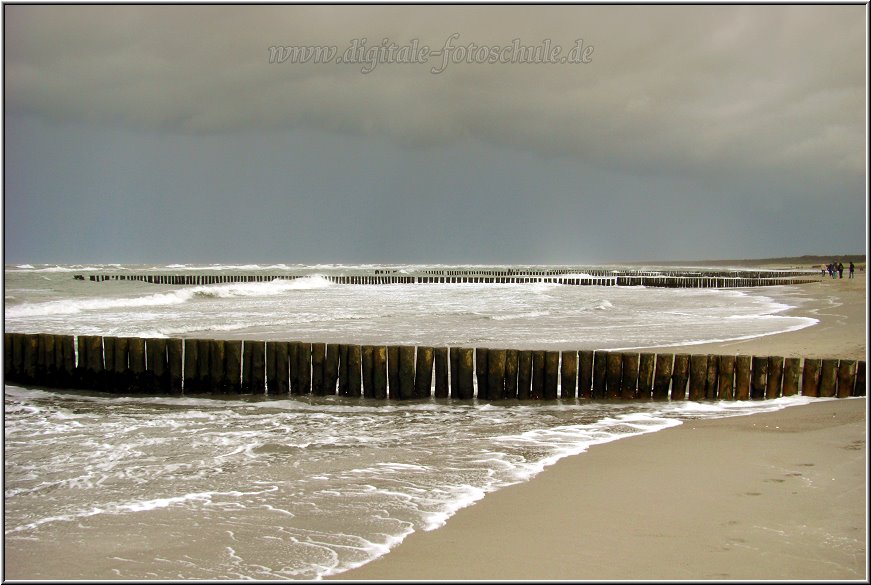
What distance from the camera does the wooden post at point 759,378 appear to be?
29.8ft

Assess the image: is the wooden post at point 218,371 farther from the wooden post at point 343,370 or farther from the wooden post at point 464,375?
the wooden post at point 464,375

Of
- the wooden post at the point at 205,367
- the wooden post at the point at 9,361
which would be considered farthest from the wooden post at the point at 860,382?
the wooden post at the point at 9,361

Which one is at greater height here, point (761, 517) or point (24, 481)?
point (761, 517)

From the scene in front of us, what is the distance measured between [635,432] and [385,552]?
406 centimetres

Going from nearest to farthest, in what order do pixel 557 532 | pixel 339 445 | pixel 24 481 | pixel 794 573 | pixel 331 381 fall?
pixel 794 573 → pixel 557 532 → pixel 24 481 → pixel 339 445 → pixel 331 381

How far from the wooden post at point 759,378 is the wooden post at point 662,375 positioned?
1068mm

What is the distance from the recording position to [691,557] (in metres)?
3.75

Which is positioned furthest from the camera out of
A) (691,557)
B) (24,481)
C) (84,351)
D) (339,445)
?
(84,351)

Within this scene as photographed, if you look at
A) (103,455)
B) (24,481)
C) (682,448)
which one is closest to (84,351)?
(103,455)

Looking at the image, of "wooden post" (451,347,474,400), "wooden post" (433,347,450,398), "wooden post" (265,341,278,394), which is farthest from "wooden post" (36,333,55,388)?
"wooden post" (451,347,474,400)

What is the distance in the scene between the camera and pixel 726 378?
9164mm

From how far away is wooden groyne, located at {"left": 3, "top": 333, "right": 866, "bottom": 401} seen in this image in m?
9.11

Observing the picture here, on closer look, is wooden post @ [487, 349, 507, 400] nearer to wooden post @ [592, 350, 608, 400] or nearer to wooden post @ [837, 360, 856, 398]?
wooden post @ [592, 350, 608, 400]

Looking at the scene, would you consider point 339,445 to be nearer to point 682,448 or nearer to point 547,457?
point 547,457
